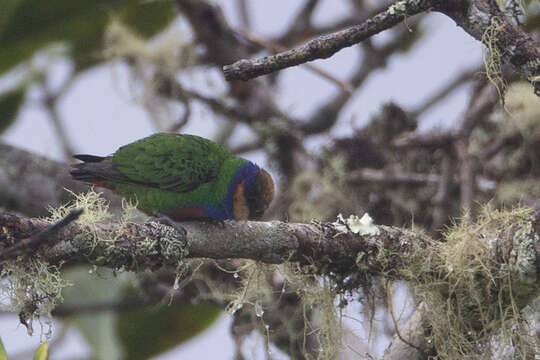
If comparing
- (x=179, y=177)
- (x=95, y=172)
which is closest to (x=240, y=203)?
(x=179, y=177)

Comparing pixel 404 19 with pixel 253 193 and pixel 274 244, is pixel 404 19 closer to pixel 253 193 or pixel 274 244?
pixel 274 244

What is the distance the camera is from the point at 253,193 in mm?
3488

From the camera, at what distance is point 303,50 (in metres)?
2.21

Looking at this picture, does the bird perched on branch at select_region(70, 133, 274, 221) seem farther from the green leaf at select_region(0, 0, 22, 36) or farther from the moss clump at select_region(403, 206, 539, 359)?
the green leaf at select_region(0, 0, 22, 36)

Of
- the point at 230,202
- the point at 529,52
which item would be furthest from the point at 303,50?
the point at 230,202

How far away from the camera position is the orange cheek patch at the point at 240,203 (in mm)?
3344

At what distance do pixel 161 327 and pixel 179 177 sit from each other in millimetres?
1936

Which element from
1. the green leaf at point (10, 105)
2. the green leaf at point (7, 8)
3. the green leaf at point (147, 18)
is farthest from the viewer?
the green leaf at point (147, 18)

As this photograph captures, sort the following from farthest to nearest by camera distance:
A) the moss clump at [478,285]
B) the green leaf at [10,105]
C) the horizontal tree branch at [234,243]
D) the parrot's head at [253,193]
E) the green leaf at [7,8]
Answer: the green leaf at [10,105] → the green leaf at [7,8] → the parrot's head at [253,193] → the moss clump at [478,285] → the horizontal tree branch at [234,243]

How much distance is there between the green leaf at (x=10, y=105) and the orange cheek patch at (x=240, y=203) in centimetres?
221

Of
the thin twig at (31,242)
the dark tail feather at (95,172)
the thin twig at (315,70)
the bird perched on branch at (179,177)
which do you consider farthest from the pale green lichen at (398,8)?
the thin twig at (315,70)

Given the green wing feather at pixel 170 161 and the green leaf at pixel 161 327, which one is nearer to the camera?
the green wing feather at pixel 170 161

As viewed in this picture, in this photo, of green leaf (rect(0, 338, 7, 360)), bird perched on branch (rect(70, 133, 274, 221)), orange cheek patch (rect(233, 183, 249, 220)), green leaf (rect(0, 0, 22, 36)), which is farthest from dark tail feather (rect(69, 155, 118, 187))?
green leaf (rect(0, 0, 22, 36))

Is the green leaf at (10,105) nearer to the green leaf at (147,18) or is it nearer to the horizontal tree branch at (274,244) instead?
the green leaf at (147,18)
